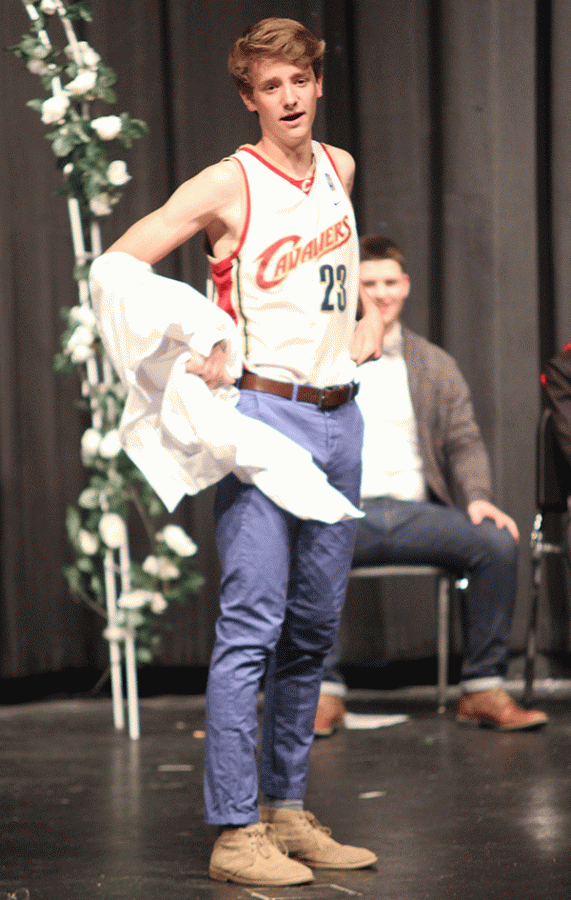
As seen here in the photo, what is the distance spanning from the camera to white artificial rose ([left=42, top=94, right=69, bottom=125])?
292 cm

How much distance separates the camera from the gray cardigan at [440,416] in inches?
134

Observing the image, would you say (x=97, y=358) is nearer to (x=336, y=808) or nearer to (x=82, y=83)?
(x=82, y=83)

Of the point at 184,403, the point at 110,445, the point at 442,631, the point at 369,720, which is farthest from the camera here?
the point at 442,631

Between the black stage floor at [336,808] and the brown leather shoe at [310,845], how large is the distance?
0.03 m

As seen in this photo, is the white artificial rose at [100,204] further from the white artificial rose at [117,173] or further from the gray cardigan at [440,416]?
the gray cardigan at [440,416]

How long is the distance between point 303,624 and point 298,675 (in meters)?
0.10

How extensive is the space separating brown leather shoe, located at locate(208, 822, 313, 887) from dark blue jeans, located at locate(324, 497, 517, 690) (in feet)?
4.44

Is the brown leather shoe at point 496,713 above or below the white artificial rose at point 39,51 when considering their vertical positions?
below

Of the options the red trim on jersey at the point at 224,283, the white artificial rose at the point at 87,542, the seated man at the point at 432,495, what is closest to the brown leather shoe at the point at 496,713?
the seated man at the point at 432,495

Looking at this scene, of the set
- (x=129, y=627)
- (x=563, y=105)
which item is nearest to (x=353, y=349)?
(x=129, y=627)

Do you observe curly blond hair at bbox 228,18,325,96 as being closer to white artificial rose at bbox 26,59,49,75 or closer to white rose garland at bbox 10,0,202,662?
white rose garland at bbox 10,0,202,662

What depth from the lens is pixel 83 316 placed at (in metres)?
3.05

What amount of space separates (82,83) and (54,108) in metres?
0.10

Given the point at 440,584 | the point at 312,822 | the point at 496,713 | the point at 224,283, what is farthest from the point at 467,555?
the point at 224,283
